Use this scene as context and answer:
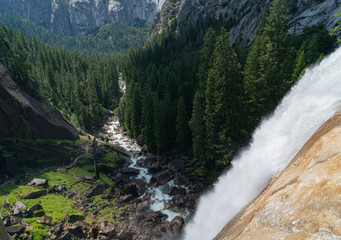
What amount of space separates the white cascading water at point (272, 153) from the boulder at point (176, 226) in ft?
2.90

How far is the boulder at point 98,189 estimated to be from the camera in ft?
93.4

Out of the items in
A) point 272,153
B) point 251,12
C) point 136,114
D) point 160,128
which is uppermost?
point 251,12

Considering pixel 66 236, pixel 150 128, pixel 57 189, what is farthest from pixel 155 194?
pixel 150 128

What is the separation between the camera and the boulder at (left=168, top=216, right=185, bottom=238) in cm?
2241

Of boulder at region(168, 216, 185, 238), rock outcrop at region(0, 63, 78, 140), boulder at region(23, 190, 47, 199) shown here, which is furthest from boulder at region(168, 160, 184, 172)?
rock outcrop at region(0, 63, 78, 140)

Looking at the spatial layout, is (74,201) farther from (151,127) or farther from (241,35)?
(241,35)

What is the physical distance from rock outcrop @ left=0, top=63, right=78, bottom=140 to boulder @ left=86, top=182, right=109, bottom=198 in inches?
619

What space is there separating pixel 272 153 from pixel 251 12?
233 ft

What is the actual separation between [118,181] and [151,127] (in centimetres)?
1405

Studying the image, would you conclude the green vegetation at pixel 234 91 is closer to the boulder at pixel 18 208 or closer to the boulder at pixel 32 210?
the boulder at pixel 32 210

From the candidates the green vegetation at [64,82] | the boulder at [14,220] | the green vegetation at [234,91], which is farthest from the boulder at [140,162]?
the green vegetation at [64,82]

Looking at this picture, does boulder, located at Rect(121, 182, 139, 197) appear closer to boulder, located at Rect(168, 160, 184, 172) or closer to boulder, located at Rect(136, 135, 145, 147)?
boulder, located at Rect(168, 160, 184, 172)

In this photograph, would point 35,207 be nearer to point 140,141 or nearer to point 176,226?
point 176,226

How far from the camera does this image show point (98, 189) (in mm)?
29688
